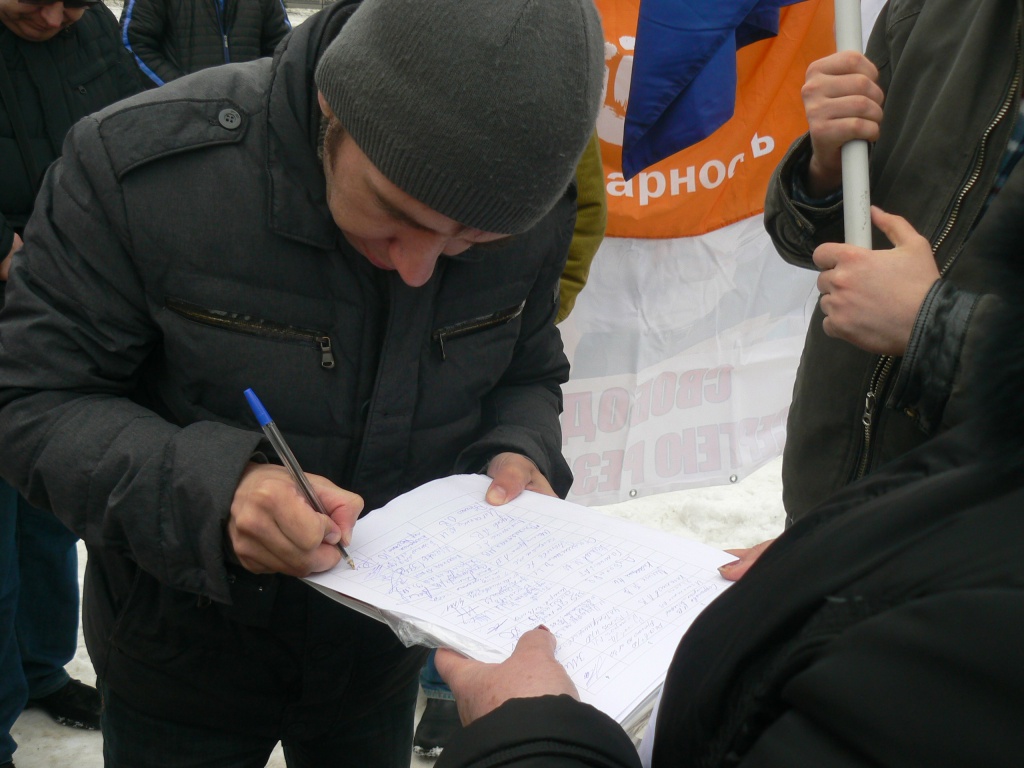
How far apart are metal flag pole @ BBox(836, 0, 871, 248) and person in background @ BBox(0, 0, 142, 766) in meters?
2.09

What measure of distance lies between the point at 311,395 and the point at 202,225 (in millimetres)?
290

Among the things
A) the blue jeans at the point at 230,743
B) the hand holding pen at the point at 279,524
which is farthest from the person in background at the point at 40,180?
the hand holding pen at the point at 279,524

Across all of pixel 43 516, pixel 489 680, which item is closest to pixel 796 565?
pixel 489 680

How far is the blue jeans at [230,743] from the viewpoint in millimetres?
1421

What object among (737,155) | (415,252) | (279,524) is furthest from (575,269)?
(279,524)

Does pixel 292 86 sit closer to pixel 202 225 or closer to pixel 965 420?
pixel 202 225

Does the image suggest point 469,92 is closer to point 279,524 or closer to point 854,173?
point 279,524

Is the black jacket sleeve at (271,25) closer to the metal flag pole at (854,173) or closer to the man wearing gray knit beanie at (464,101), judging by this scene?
the metal flag pole at (854,173)

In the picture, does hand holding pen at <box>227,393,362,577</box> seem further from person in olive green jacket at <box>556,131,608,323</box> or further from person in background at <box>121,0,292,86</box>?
person in background at <box>121,0,292,86</box>

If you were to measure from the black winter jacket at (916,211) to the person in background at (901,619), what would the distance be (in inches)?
29.3

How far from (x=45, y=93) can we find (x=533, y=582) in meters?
2.24

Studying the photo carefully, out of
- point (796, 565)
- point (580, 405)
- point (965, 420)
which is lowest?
point (580, 405)

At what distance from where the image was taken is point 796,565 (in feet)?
2.03

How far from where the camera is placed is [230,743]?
1.46m
